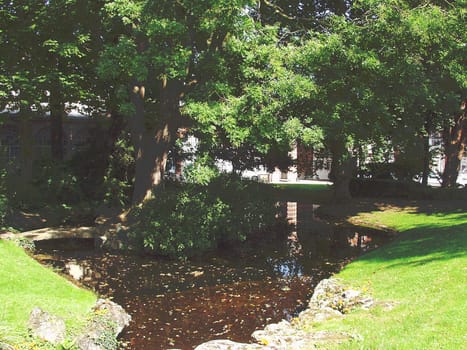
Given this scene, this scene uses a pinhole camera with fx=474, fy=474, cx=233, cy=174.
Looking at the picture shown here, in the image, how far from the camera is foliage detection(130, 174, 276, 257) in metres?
14.9

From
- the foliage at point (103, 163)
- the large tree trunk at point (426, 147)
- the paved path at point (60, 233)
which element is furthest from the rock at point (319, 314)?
the large tree trunk at point (426, 147)

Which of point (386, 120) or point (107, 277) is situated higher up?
point (386, 120)

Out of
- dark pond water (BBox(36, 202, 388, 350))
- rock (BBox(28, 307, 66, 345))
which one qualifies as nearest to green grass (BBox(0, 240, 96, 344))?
rock (BBox(28, 307, 66, 345))

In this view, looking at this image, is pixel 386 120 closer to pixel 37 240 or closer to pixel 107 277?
pixel 107 277

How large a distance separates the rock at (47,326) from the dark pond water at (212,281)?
1.40 metres

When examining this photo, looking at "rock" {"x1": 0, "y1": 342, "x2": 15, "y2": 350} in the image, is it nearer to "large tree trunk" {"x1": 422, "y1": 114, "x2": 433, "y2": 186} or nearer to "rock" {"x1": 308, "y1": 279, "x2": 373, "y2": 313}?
"rock" {"x1": 308, "y1": 279, "x2": 373, "y2": 313}

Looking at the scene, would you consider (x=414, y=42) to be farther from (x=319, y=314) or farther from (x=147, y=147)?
(x=147, y=147)

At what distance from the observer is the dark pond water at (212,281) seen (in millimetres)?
9375

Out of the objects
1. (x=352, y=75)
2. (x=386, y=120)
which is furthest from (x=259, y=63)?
(x=386, y=120)

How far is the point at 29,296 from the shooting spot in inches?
363

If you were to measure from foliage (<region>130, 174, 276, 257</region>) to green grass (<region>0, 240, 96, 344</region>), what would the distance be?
3.71m

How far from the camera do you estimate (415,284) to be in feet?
31.5

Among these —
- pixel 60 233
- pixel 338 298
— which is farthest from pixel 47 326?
pixel 60 233

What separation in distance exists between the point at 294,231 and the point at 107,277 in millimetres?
9483
